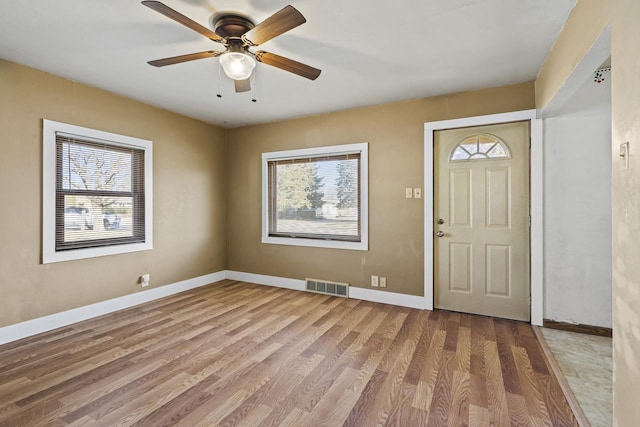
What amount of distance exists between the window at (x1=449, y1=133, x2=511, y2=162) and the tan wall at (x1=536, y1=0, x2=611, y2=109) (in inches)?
23.2

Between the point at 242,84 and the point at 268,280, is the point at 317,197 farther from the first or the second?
the point at 242,84

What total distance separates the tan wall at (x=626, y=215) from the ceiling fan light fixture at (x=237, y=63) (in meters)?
2.04

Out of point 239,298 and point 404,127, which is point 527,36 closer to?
point 404,127

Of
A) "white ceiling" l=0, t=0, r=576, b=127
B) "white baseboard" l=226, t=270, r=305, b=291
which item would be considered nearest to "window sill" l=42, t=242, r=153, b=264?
"white baseboard" l=226, t=270, r=305, b=291

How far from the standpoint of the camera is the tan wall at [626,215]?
1269mm

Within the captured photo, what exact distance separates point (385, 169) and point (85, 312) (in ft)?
12.7

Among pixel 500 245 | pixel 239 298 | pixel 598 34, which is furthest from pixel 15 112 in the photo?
pixel 500 245

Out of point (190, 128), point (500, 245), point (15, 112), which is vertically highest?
point (190, 128)

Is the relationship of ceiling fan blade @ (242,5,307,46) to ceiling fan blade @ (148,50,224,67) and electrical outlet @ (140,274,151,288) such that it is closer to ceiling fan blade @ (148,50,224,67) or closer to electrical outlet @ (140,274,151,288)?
ceiling fan blade @ (148,50,224,67)

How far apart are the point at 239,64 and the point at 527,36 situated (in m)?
2.23

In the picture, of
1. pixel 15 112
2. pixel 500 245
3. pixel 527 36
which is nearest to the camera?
pixel 527 36

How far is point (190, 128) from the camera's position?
4.62 meters

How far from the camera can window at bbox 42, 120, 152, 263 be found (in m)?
3.15

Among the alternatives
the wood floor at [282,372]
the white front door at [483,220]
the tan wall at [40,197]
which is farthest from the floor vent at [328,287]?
the tan wall at [40,197]
